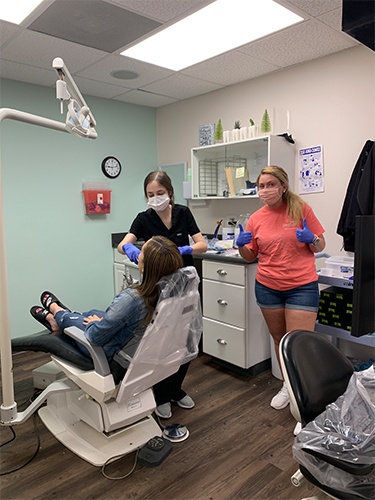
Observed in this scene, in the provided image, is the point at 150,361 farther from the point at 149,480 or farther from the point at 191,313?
the point at 149,480

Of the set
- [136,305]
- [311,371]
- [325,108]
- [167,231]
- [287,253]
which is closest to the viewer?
[311,371]

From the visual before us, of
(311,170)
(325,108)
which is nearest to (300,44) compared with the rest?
(325,108)

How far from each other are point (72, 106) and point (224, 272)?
1498mm

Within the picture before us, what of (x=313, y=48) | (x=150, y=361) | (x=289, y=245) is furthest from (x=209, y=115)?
(x=150, y=361)

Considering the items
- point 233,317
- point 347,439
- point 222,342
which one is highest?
point 347,439

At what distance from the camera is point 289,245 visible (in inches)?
87.0

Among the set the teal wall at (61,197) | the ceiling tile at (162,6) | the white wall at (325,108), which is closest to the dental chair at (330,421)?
the white wall at (325,108)

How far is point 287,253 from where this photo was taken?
87.6 inches

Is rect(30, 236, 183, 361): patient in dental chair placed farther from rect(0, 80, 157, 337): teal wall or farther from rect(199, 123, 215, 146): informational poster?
rect(199, 123, 215, 146): informational poster

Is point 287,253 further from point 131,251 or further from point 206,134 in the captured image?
point 206,134

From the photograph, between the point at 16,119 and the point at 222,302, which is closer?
the point at 16,119

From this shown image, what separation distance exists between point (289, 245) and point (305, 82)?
54.9 inches

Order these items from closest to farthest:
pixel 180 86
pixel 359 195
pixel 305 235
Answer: pixel 305 235
pixel 359 195
pixel 180 86

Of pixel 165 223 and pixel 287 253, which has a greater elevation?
pixel 165 223
